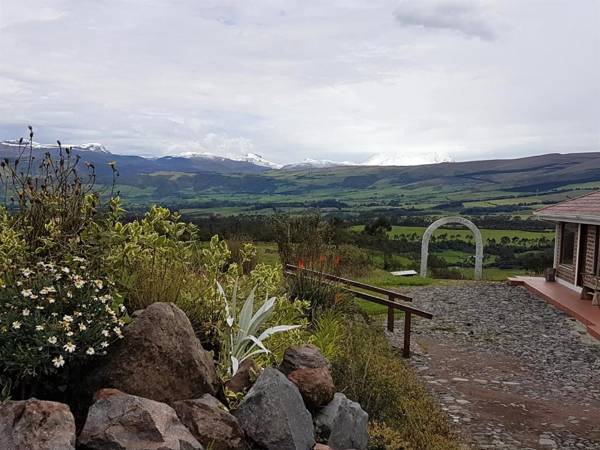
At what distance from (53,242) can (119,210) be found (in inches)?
26.9

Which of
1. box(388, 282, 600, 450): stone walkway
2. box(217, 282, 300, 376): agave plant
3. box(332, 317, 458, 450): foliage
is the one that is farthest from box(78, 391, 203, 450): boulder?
box(388, 282, 600, 450): stone walkway

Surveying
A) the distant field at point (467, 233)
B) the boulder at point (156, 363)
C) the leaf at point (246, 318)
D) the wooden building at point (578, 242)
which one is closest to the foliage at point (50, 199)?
the boulder at point (156, 363)

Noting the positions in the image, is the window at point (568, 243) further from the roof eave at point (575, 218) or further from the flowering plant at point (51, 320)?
the flowering plant at point (51, 320)

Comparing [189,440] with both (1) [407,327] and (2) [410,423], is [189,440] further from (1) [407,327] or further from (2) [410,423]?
(1) [407,327]

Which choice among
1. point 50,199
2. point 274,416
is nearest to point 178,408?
point 274,416

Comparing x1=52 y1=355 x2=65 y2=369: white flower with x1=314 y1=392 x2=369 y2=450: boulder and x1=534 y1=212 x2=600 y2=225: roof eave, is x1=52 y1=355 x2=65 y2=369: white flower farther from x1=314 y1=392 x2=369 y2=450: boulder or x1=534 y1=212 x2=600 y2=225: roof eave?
x1=534 y1=212 x2=600 y2=225: roof eave

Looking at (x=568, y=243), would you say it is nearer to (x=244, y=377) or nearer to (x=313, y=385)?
(x=313, y=385)

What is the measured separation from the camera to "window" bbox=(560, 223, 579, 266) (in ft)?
58.2

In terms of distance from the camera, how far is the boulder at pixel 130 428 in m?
3.14

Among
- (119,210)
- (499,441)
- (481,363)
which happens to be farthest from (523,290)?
(119,210)

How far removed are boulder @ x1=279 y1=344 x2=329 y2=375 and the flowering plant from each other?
1458mm

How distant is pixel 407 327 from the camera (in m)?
8.83

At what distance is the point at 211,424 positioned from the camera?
3.71 m

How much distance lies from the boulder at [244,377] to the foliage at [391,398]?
1.50 metres
